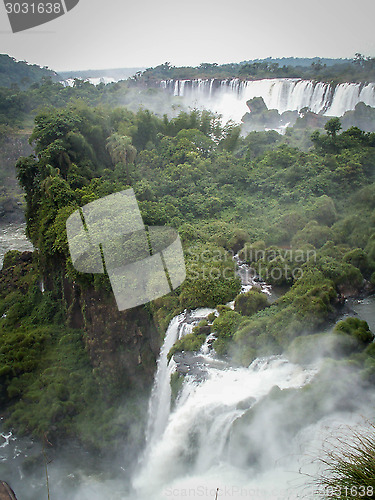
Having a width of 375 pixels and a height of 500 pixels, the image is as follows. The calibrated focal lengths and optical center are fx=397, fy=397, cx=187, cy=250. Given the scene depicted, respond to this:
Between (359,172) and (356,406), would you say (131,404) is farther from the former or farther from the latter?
Result: (359,172)

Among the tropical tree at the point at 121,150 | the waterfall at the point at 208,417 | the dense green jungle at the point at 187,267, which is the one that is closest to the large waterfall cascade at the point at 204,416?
the waterfall at the point at 208,417

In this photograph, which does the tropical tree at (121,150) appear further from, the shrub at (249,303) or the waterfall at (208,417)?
the waterfall at (208,417)

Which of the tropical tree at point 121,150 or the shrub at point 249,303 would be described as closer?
the shrub at point 249,303

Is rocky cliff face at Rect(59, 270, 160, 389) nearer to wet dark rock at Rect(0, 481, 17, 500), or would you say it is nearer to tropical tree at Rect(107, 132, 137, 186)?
wet dark rock at Rect(0, 481, 17, 500)

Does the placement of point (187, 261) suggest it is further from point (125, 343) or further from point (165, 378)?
point (165, 378)

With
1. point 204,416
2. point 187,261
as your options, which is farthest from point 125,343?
point 204,416

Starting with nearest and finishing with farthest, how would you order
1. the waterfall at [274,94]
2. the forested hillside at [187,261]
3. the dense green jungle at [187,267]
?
the dense green jungle at [187,267] < the forested hillside at [187,261] < the waterfall at [274,94]
